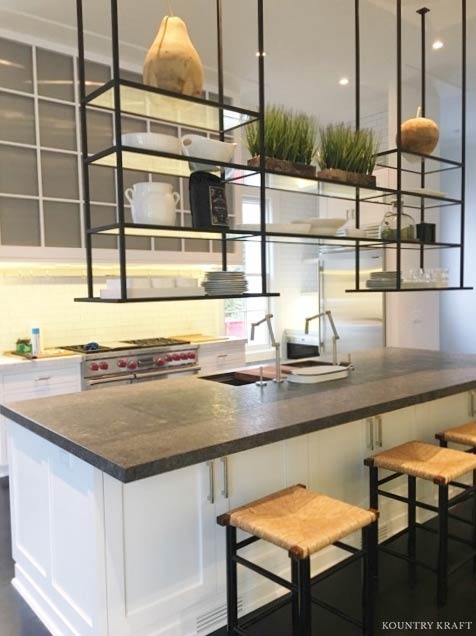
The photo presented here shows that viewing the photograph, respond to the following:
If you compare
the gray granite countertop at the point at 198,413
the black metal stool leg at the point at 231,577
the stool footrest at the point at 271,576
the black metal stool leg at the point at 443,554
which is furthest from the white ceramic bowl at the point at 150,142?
the black metal stool leg at the point at 443,554

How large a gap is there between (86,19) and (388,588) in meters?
4.05

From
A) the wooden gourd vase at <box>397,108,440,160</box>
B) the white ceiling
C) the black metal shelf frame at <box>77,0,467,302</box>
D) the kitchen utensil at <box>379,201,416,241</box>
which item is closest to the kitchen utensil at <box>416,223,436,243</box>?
the kitchen utensil at <box>379,201,416,241</box>

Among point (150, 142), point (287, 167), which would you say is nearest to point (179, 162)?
point (150, 142)

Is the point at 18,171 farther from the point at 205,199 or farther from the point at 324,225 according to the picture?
the point at 324,225

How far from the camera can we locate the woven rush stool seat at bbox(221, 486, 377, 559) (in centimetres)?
173

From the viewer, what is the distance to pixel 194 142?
7.86ft

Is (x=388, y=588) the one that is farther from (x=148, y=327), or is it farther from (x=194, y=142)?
(x=148, y=327)

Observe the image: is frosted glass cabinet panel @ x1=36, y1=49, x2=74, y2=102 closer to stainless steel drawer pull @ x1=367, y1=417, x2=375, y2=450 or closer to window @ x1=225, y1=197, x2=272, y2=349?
window @ x1=225, y1=197, x2=272, y2=349

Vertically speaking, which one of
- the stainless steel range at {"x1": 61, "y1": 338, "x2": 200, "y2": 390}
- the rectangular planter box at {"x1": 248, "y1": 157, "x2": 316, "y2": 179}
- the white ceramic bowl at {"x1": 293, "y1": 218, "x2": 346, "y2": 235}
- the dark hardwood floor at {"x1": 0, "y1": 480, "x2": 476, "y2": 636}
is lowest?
the dark hardwood floor at {"x1": 0, "y1": 480, "x2": 476, "y2": 636}

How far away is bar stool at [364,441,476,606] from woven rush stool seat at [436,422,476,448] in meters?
0.25

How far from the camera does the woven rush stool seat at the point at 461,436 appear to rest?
280 cm

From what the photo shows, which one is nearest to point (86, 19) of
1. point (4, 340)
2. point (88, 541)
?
point (4, 340)

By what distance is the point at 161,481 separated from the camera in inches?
77.2

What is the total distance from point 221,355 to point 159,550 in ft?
9.84
